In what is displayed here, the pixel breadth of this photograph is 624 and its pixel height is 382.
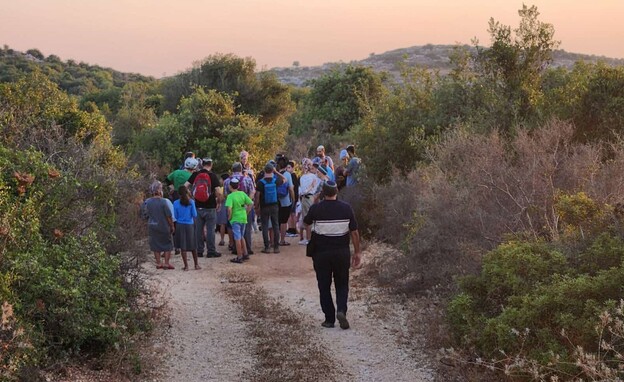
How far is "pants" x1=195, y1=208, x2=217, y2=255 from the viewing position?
46.4 feet

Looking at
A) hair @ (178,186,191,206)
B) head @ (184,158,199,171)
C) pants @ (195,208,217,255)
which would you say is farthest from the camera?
head @ (184,158,199,171)

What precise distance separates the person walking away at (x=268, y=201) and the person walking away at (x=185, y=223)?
2.00 m

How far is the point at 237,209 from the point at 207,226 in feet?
3.30

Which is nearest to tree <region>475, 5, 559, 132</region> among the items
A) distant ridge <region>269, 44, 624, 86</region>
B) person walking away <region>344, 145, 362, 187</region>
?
person walking away <region>344, 145, 362, 187</region>

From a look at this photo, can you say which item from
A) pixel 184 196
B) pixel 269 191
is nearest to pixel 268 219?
pixel 269 191

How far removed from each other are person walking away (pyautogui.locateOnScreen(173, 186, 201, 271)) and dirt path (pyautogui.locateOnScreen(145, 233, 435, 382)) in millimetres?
597

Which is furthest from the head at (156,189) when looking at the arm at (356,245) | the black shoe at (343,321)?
the black shoe at (343,321)

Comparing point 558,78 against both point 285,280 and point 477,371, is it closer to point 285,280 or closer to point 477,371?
point 285,280

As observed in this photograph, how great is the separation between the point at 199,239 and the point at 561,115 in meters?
7.38

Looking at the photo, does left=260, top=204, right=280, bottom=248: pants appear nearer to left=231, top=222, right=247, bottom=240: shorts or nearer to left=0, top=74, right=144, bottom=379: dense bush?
left=231, top=222, right=247, bottom=240: shorts

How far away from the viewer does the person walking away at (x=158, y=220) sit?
12.6 metres

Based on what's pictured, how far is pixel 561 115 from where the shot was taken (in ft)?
44.9

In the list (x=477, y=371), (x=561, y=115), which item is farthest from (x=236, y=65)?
(x=477, y=371)

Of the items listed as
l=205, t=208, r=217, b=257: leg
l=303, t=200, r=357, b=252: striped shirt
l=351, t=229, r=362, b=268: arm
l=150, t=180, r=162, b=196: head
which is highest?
l=150, t=180, r=162, b=196: head
